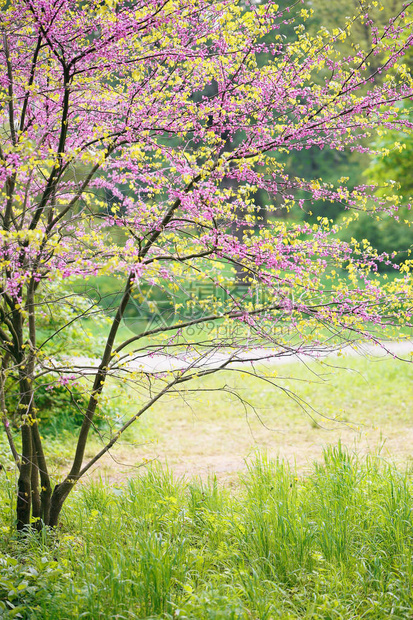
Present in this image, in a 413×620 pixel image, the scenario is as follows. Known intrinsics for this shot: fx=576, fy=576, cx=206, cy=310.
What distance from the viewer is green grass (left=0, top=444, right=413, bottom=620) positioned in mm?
3031

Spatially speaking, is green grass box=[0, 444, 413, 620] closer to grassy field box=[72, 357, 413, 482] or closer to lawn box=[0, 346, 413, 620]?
lawn box=[0, 346, 413, 620]

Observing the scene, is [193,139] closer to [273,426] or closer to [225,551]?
[225,551]

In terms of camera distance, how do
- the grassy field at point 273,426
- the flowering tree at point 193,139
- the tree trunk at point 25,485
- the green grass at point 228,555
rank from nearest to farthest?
1. the green grass at point 228,555
2. the flowering tree at point 193,139
3. the tree trunk at point 25,485
4. the grassy field at point 273,426

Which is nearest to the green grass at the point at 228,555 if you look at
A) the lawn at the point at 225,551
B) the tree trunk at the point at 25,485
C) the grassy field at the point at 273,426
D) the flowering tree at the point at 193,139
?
the lawn at the point at 225,551

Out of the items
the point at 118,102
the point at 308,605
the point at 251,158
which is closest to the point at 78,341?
the point at 118,102

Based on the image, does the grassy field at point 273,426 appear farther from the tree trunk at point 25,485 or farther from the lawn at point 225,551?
the tree trunk at point 25,485

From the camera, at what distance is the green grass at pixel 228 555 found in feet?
9.95

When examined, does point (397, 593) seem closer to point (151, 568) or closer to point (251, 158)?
point (151, 568)

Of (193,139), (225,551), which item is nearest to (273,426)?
(225,551)

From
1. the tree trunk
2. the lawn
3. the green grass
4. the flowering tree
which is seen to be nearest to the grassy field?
the lawn

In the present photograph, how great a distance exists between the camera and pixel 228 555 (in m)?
3.63

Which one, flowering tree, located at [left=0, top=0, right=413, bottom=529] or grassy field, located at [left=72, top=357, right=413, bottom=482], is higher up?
flowering tree, located at [left=0, top=0, right=413, bottom=529]

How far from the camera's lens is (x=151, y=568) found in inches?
121

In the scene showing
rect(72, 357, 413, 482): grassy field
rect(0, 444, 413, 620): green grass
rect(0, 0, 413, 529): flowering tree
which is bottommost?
rect(0, 444, 413, 620): green grass
